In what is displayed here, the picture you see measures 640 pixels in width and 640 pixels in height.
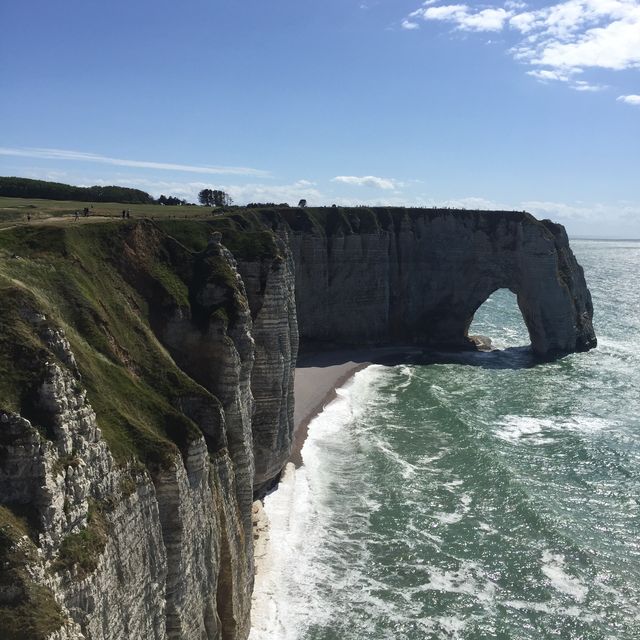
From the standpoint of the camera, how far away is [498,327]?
11081cm

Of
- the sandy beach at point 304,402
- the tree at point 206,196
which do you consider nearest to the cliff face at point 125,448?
the sandy beach at point 304,402

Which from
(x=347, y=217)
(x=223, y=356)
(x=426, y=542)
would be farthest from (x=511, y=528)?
(x=347, y=217)

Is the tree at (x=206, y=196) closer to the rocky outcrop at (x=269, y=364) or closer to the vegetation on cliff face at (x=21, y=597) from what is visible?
the rocky outcrop at (x=269, y=364)

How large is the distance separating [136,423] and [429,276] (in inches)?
2883

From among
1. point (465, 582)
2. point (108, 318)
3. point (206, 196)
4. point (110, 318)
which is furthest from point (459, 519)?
point (206, 196)

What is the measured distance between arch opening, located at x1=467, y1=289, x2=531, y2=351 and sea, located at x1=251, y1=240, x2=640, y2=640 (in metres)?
25.2

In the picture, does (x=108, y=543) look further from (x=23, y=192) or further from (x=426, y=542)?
(x=23, y=192)

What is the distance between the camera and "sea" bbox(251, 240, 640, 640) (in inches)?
1246

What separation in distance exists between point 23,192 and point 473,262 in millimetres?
58195

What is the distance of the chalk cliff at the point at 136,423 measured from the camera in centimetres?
1630

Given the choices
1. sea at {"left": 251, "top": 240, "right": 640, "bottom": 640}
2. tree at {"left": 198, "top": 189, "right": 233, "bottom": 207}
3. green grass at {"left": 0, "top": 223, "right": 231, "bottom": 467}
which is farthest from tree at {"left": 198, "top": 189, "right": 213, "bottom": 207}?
green grass at {"left": 0, "top": 223, "right": 231, "bottom": 467}

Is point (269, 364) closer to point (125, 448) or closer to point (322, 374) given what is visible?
point (125, 448)

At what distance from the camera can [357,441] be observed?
5312 centimetres

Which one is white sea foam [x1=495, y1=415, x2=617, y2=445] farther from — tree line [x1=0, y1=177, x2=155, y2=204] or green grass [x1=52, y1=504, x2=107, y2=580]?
tree line [x1=0, y1=177, x2=155, y2=204]
